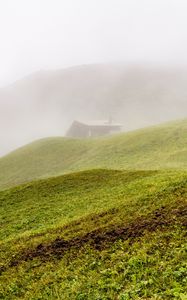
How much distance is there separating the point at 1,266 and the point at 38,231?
551 cm

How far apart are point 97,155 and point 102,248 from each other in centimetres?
6516

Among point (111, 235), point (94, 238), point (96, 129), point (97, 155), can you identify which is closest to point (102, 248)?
point (111, 235)

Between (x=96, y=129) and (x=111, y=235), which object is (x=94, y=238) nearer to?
(x=111, y=235)

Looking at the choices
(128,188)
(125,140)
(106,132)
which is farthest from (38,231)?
(106,132)

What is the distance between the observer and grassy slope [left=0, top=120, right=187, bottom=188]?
228 feet

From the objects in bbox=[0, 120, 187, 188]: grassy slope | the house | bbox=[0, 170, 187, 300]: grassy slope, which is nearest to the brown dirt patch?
bbox=[0, 170, 187, 300]: grassy slope

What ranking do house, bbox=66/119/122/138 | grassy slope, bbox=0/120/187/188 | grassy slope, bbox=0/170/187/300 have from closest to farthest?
1. grassy slope, bbox=0/170/187/300
2. grassy slope, bbox=0/120/187/188
3. house, bbox=66/119/122/138

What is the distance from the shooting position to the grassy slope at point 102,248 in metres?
17.6

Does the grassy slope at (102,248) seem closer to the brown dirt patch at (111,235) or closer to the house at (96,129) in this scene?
the brown dirt patch at (111,235)

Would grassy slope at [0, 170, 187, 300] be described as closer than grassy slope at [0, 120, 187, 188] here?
Yes

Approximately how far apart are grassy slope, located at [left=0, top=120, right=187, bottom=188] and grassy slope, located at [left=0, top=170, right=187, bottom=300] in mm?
26817

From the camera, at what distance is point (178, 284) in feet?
51.8

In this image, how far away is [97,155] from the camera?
8738 centimetres

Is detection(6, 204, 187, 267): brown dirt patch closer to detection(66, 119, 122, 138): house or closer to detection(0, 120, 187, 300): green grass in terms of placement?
detection(0, 120, 187, 300): green grass
